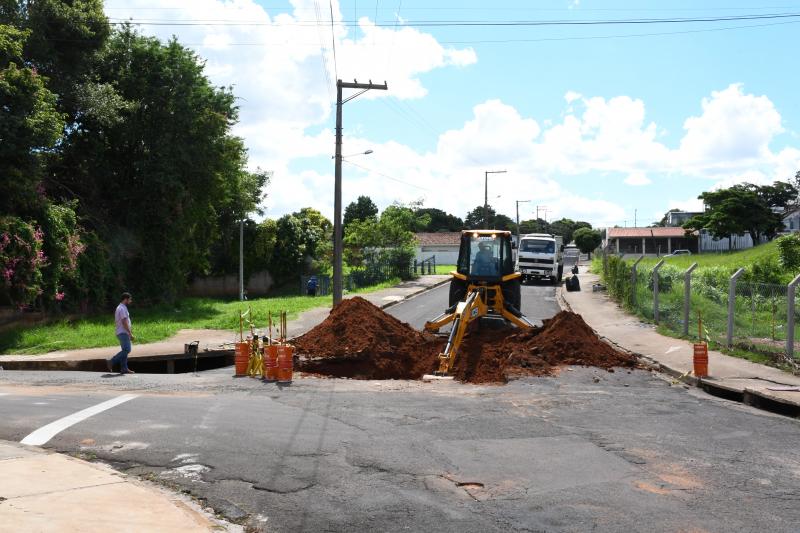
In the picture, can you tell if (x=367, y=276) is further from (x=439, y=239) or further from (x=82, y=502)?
(x=439, y=239)

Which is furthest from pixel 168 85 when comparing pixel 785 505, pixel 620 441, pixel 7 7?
pixel 785 505

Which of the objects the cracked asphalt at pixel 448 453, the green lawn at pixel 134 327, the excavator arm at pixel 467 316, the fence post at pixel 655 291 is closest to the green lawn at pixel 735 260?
the fence post at pixel 655 291

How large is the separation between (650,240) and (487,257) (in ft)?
270

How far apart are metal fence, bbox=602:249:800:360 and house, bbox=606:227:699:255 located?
202 feet

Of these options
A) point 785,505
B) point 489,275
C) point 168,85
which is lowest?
point 785,505

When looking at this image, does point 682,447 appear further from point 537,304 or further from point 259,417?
point 537,304

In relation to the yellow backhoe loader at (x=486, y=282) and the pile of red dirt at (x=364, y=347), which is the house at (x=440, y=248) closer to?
the yellow backhoe loader at (x=486, y=282)

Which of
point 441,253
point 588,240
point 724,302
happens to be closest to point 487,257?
point 724,302

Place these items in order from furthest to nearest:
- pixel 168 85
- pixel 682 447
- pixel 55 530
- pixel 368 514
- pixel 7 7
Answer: pixel 168 85 < pixel 7 7 < pixel 682 447 < pixel 368 514 < pixel 55 530

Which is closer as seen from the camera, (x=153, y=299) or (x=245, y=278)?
(x=153, y=299)

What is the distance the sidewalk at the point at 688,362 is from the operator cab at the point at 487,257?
375 cm

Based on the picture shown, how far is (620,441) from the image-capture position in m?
9.30

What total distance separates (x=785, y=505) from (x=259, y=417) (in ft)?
22.1

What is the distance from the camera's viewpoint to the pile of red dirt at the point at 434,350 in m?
15.8
